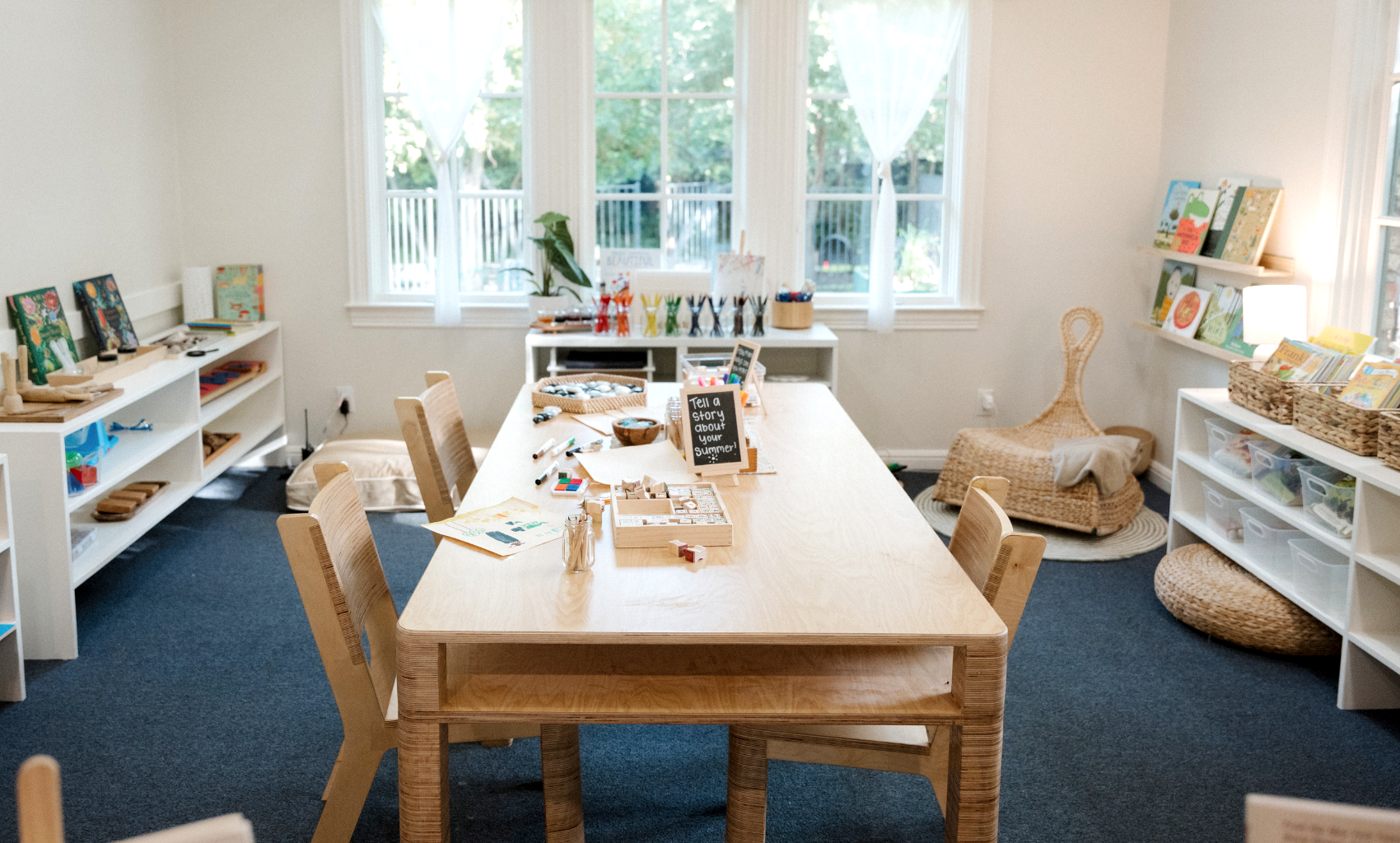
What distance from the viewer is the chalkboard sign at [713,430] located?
8.63 feet

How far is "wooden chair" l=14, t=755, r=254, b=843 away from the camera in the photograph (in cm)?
71

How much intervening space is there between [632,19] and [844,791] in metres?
3.78

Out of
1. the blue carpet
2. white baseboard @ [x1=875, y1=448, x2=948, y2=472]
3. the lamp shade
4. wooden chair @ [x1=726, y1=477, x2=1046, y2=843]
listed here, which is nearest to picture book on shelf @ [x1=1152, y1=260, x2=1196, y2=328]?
the lamp shade

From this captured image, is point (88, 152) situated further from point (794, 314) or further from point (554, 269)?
point (794, 314)

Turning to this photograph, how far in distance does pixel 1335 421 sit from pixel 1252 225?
4.48 feet

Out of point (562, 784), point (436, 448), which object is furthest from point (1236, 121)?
point (562, 784)

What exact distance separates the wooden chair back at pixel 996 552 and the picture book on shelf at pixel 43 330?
10.2 ft

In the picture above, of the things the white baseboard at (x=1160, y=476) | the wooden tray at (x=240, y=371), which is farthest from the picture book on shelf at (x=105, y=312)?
the white baseboard at (x=1160, y=476)

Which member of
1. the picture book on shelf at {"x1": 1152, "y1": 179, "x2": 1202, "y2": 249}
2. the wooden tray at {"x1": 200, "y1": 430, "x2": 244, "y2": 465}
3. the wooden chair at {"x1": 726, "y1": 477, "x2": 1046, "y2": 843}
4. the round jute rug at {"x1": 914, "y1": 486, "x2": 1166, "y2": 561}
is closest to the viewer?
the wooden chair at {"x1": 726, "y1": 477, "x2": 1046, "y2": 843}

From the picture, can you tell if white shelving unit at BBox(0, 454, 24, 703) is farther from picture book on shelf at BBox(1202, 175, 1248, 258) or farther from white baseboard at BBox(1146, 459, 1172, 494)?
white baseboard at BBox(1146, 459, 1172, 494)

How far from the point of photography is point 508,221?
5469 mm

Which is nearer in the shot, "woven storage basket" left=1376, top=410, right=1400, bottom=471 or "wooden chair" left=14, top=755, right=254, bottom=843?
"wooden chair" left=14, top=755, right=254, bottom=843

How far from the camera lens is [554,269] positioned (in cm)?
538

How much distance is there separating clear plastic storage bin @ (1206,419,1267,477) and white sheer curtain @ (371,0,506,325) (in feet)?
11.1
